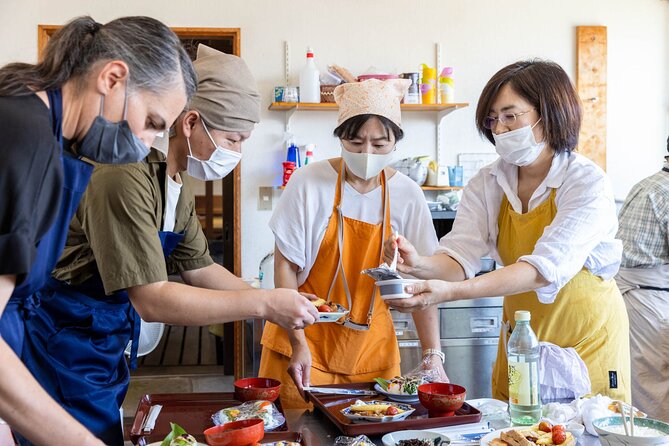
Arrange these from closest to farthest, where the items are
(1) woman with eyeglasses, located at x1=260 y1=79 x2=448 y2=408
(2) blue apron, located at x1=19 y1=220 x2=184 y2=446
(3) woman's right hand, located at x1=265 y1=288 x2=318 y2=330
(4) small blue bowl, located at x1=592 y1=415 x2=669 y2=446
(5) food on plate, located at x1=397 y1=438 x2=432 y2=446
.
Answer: (4) small blue bowl, located at x1=592 y1=415 x2=669 y2=446 → (5) food on plate, located at x1=397 y1=438 x2=432 y2=446 → (2) blue apron, located at x1=19 y1=220 x2=184 y2=446 → (3) woman's right hand, located at x1=265 y1=288 x2=318 y2=330 → (1) woman with eyeglasses, located at x1=260 y1=79 x2=448 y2=408

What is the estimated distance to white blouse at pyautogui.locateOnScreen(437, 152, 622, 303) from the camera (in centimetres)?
194

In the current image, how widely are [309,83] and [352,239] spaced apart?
7.34 feet

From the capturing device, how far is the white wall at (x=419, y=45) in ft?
14.7

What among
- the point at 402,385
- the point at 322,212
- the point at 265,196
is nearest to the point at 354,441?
the point at 402,385

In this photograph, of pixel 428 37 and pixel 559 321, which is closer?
pixel 559 321

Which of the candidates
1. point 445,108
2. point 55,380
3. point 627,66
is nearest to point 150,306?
point 55,380

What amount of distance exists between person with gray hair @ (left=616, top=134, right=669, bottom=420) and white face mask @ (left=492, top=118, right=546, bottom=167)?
1797 millimetres

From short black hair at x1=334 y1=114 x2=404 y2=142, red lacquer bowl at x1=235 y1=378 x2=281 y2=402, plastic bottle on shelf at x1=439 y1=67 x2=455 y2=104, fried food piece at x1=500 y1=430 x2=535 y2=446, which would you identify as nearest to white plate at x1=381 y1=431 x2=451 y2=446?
fried food piece at x1=500 y1=430 x2=535 y2=446

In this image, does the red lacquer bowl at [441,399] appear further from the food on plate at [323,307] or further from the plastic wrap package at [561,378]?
the food on plate at [323,307]

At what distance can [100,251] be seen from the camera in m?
1.62

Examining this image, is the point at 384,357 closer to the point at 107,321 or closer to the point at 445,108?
the point at 107,321

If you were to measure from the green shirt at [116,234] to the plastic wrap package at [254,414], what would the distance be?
14.0 inches

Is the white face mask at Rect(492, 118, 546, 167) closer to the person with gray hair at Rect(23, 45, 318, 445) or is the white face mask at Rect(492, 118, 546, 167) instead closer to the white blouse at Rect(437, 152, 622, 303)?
the white blouse at Rect(437, 152, 622, 303)

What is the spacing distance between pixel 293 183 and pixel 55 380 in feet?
3.38
